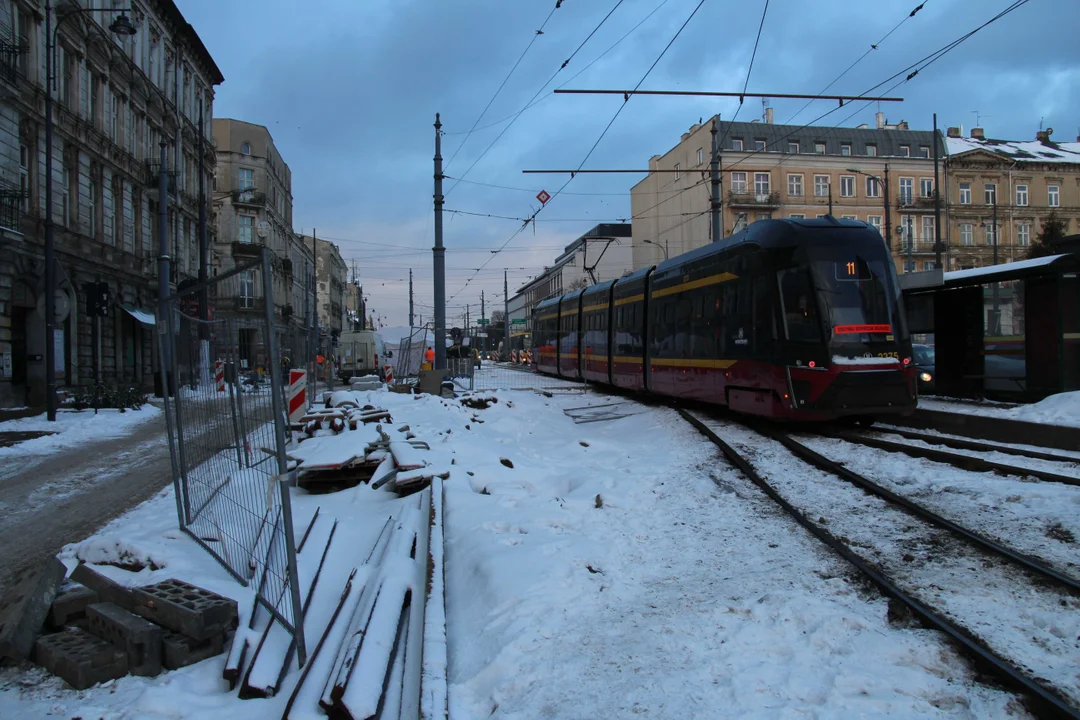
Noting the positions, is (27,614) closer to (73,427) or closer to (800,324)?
(800,324)

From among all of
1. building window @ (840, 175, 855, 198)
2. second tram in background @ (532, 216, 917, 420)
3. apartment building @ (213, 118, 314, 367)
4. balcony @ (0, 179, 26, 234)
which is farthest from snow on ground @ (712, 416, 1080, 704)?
building window @ (840, 175, 855, 198)

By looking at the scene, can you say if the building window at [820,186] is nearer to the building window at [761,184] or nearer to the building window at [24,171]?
the building window at [761,184]

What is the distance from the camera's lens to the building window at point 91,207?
993 inches

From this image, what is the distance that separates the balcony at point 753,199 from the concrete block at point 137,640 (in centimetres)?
5199

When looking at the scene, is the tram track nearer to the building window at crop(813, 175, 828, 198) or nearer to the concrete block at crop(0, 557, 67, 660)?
the concrete block at crop(0, 557, 67, 660)

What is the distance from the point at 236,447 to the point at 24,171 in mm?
21458

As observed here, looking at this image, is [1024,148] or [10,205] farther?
[1024,148]

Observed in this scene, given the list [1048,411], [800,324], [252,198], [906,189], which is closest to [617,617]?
[800,324]

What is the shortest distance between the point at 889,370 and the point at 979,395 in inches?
269

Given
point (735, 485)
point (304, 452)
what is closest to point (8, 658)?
point (304, 452)

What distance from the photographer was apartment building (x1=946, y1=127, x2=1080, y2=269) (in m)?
54.6

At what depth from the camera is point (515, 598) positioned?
4512 mm

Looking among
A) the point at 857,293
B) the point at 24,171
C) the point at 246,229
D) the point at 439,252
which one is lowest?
the point at 857,293

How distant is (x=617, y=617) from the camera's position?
430 cm
